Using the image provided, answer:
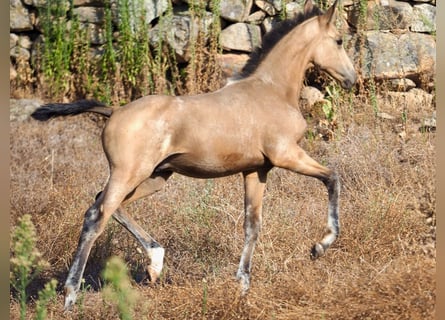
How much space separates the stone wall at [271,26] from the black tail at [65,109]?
4640 millimetres

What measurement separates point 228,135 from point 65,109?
3.99ft

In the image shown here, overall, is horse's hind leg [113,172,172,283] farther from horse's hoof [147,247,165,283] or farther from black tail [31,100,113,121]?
black tail [31,100,113,121]

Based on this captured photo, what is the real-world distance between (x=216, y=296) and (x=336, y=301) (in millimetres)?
768

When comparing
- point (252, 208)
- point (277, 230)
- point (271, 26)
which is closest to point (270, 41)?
point (252, 208)

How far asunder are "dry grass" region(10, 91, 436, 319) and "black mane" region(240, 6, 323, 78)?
1.30 meters

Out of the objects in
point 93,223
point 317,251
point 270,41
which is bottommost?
point 317,251

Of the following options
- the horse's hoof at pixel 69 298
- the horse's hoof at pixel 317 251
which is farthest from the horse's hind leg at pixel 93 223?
the horse's hoof at pixel 317 251

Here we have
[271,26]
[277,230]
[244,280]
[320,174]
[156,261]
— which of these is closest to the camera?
[244,280]

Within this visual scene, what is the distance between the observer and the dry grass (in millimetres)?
4645

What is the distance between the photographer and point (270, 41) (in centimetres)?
618

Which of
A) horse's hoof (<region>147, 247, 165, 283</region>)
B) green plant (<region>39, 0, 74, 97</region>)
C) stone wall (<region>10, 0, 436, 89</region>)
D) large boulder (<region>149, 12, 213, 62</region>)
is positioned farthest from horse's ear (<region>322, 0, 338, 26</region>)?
green plant (<region>39, 0, 74, 97</region>)

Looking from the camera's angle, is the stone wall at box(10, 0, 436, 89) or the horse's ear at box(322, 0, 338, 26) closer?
the horse's ear at box(322, 0, 338, 26)

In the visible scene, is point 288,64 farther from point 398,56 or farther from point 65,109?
point 398,56

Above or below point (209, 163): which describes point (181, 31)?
below
